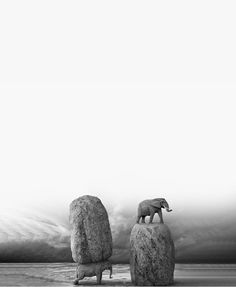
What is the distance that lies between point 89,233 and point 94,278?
454cm

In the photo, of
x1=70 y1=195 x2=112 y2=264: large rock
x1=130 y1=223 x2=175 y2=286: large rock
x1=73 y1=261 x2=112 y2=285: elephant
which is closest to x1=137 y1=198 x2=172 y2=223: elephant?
x1=130 y1=223 x2=175 y2=286: large rock

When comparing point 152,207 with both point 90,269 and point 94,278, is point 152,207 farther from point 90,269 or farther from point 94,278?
point 94,278

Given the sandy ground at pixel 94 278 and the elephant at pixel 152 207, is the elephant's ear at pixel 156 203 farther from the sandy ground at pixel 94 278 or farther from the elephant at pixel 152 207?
the sandy ground at pixel 94 278

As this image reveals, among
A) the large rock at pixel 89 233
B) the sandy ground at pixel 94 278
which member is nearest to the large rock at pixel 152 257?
the sandy ground at pixel 94 278

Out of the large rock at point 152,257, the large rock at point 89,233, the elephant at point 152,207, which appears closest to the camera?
the large rock at point 152,257

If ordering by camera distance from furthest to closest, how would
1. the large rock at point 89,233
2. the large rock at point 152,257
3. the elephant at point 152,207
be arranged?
the elephant at point 152,207 → the large rock at point 89,233 → the large rock at point 152,257

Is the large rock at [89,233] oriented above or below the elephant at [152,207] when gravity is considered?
below

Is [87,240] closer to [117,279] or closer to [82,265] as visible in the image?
[82,265]

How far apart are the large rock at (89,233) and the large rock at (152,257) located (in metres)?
1.43

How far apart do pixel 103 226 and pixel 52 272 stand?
8.76m

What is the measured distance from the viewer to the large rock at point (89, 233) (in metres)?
21.9

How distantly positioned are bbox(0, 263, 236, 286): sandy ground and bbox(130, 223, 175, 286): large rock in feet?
2.54

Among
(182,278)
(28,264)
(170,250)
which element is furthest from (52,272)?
(170,250)

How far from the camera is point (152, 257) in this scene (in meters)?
A: 21.2
